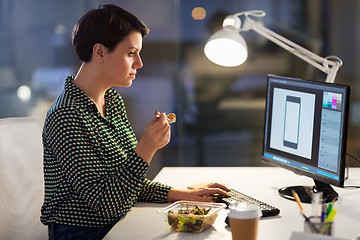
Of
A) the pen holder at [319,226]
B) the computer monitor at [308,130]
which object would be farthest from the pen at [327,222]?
the computer monitor at [308,130]

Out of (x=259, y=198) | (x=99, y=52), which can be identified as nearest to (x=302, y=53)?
(x=259, y=198)

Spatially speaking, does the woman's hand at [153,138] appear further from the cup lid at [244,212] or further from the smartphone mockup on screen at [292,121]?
the smartphone mockup on screen at [292,121]

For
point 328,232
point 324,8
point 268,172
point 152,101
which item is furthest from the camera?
point 152,101

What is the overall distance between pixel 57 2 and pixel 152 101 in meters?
0.92

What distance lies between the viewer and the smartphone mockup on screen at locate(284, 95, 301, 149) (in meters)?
1.74

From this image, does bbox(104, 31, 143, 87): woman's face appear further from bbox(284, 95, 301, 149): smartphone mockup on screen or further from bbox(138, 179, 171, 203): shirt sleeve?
bbox(284, 95, 301, 149): smartphone mockup on screen

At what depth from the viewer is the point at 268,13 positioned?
11.3ft

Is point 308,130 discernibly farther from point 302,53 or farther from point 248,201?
point 302,53

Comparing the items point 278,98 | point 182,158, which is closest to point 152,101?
point 182,158

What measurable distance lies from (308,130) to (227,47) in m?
0.56

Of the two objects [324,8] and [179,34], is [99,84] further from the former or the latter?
[324,8]

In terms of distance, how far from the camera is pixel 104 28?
1592 mm

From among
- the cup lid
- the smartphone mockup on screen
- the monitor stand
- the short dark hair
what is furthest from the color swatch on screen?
the short dark hair

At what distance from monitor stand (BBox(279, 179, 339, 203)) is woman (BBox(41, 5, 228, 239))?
24 cm
